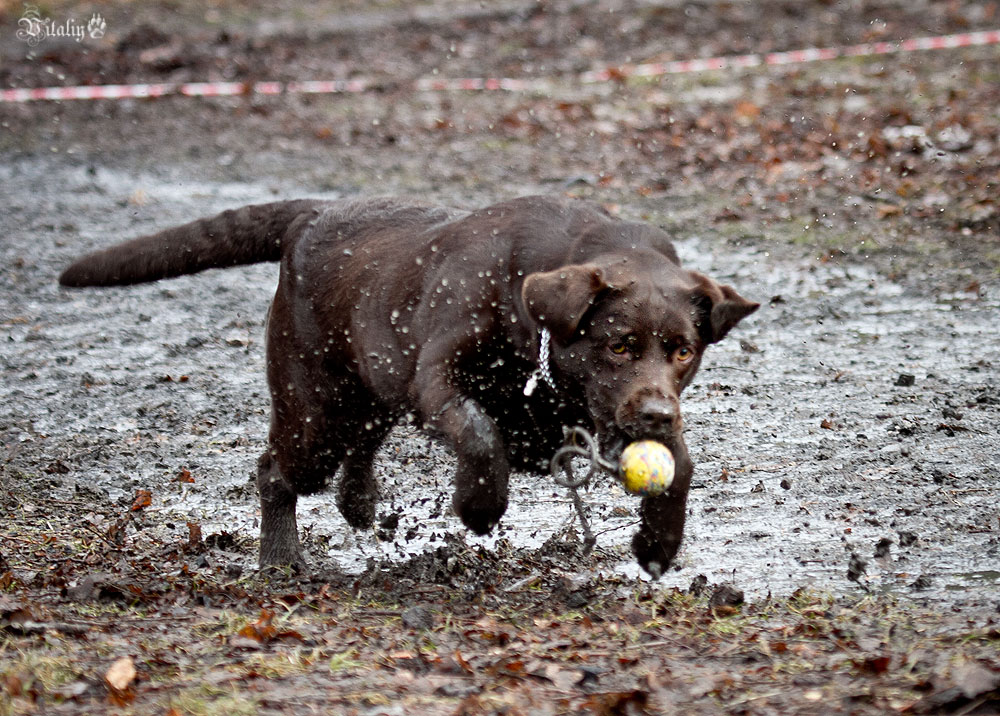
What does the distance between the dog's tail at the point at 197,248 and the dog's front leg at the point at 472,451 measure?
151 cm

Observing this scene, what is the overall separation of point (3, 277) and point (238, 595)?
5.57 metres

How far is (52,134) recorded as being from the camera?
13.7m

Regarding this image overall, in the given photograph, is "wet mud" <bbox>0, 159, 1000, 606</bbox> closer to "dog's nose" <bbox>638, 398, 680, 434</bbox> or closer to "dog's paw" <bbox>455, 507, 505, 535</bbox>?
"dog's paw" <bbox>455, 507, 505, 535</bbox>

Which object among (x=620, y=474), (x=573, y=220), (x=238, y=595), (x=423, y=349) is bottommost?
(x=238, y=595)

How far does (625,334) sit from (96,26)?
14727 mm

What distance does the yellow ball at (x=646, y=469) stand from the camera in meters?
4.61

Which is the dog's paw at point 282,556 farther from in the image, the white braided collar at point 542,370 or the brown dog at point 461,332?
the white braided collar at point 542,370

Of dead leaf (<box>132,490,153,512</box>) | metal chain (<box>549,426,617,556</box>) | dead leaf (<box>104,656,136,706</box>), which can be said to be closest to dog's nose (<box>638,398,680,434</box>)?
metal chain (<box>549,426,617,556</box>)

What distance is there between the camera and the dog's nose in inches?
184

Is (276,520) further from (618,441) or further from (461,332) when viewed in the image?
(618,441)

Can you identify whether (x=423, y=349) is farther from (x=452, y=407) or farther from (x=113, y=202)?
(x=113, y=202)

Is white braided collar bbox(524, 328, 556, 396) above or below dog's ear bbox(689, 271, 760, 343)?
below

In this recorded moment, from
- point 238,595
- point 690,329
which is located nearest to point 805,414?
point 690,329

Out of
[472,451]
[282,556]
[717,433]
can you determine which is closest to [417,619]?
[472,451]
